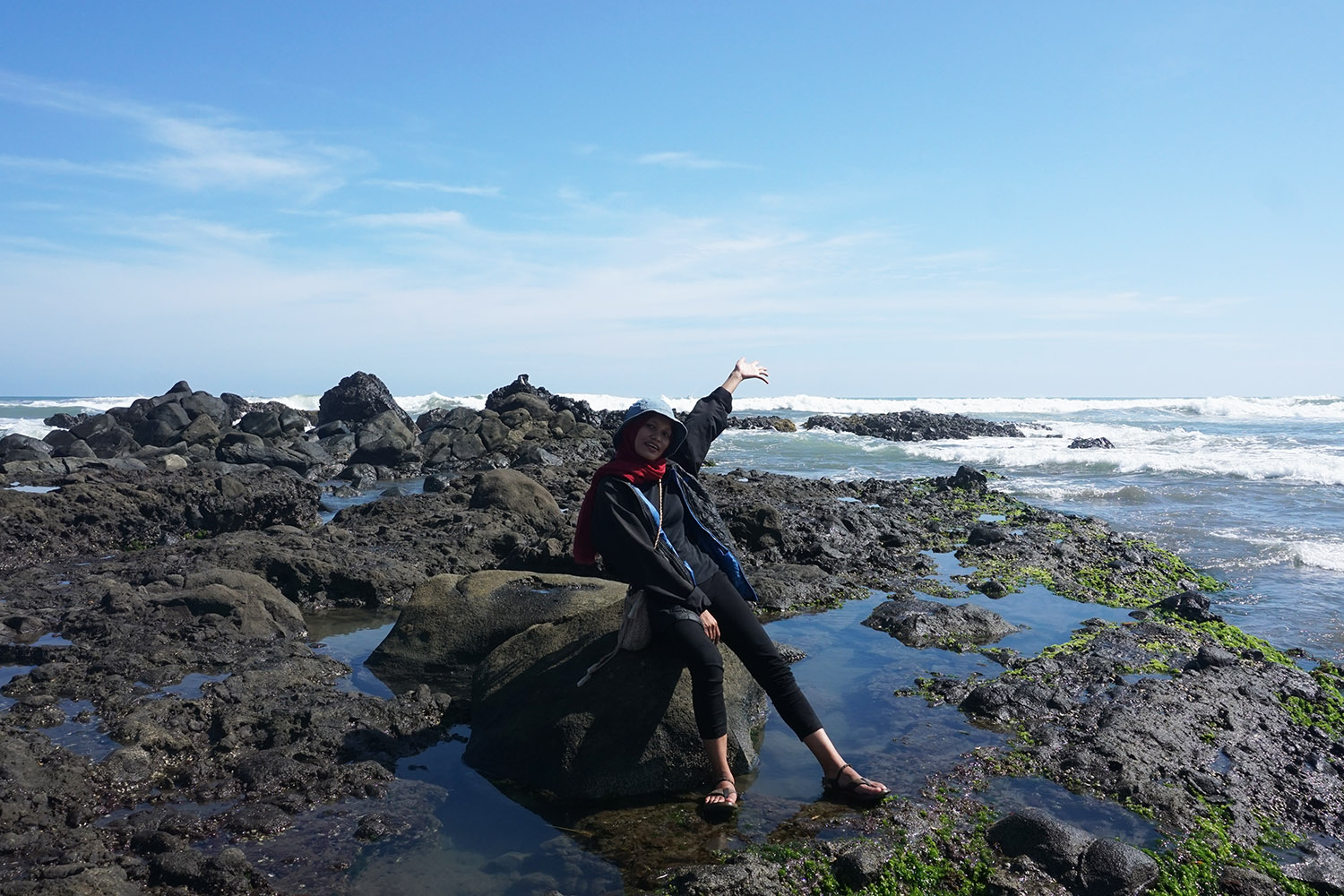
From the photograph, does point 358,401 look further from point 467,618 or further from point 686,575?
point 686,575

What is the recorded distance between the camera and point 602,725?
4961 millimetres

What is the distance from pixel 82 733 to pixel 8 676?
156cm


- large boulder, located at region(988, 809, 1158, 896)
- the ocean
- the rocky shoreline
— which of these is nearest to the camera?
large boulder, located at region(988, 809, 1158, 896)

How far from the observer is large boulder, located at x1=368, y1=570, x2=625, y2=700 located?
700 centimetres

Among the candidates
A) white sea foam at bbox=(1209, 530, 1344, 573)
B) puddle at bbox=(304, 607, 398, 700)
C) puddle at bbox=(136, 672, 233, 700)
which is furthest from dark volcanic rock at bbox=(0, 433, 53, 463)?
white sea foam at bbox=(1209, 530, 1344, 573)

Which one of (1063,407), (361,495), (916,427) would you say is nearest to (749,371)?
(361,495)

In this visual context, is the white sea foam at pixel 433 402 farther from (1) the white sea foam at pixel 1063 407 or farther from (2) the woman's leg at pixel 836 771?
(2) the woman's leg at pixel 836 771

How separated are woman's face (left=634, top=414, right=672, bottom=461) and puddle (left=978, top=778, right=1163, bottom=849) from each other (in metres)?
2.59

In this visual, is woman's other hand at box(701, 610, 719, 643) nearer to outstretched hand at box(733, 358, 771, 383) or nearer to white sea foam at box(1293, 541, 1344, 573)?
outstretched hand at box(733, 358, 771, 383)

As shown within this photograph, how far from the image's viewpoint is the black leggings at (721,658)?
15.2 feet

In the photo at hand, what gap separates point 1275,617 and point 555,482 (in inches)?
471

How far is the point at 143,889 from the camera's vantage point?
376cm

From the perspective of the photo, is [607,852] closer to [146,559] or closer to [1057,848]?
[1057,848]

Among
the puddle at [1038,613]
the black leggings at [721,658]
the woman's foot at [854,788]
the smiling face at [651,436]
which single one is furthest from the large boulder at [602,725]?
the puddle at [1038,613]
